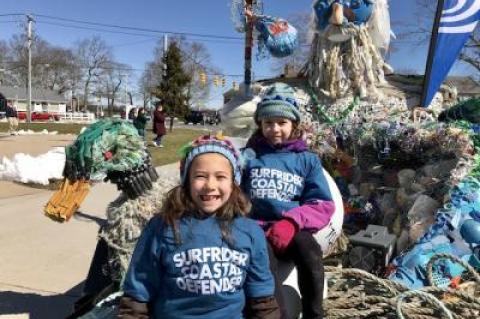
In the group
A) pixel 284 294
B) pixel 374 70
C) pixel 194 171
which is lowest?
pixel 284 294

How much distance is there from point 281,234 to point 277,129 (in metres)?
0.56

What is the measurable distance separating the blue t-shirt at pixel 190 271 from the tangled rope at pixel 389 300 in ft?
2.96

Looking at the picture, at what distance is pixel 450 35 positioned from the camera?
4.36m

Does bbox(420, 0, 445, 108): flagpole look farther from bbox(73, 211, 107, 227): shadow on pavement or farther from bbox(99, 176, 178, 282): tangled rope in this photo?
bbox(73, 211, 107, 227): shadow on pavement

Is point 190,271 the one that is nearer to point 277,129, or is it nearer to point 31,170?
point 277,129

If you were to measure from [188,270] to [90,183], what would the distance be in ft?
4.06

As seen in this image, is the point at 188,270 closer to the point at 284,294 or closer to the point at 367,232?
the point at 284,294

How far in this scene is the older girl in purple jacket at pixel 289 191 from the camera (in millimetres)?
2270

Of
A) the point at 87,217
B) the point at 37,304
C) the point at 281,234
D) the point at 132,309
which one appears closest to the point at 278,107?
the point at 281,234

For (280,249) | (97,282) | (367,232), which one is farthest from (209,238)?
(367,232)

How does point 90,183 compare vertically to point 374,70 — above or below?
below

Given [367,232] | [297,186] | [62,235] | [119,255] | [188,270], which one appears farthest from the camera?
[62,235]

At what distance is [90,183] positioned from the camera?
2.77m

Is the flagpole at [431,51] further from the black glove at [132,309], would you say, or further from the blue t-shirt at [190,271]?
the black glove at [132,309]
